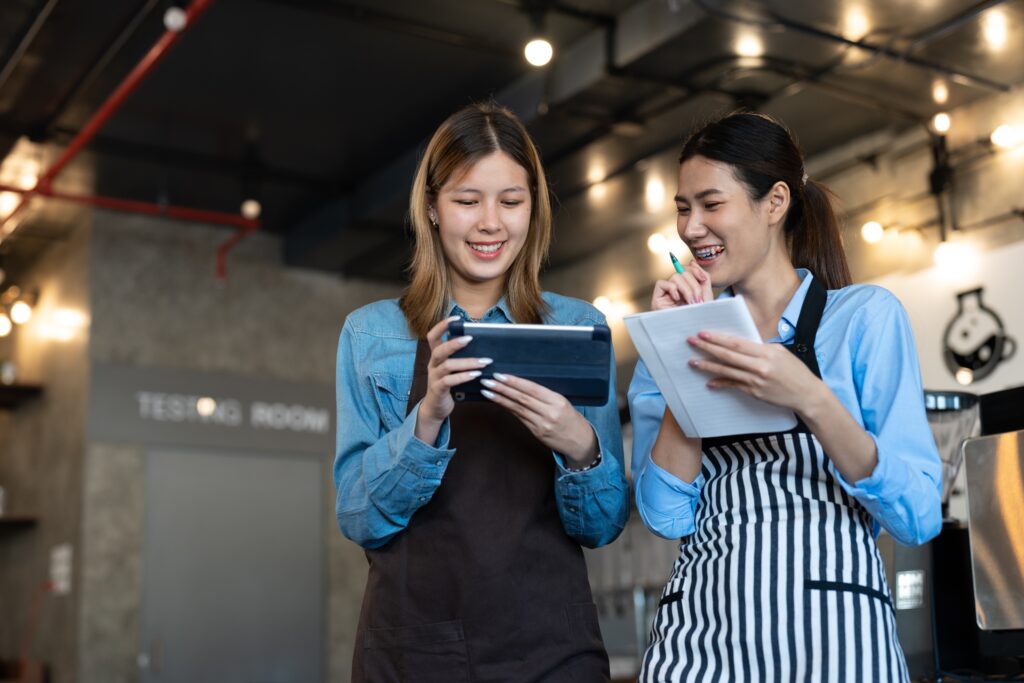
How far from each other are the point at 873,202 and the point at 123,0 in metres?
3.82

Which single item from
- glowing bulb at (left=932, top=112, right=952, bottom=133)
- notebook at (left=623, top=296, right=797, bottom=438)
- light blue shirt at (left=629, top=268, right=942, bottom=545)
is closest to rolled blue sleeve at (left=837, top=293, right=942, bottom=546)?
light blue shirt at (left=629, top=268, right=942, bottom=545)

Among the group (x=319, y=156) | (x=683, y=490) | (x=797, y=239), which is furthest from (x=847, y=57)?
(x=683, y=490)

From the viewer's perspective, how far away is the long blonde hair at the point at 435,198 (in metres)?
1.60

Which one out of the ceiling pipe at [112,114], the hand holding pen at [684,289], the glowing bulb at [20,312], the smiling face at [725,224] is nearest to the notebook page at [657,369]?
the hand holding pen at [684,289]

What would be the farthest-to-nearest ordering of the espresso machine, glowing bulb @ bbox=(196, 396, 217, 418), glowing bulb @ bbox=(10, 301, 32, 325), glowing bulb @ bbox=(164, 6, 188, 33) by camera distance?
1. glowing bulb @ bbox=(10, 301, 32, 325)
2. glowing bulb @ bbox=(196, 396, 217, 418)
3. glowing bulb @ bbox=(164, 6, 188, 33)
4. the espresso machine

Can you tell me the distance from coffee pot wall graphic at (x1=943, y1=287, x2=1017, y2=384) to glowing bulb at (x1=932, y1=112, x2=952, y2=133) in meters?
0.83

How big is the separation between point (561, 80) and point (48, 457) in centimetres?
462

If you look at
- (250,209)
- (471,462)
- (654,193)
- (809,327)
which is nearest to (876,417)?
(809,327)

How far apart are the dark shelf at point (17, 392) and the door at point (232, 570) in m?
1.42

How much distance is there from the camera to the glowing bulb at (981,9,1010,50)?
4.67m

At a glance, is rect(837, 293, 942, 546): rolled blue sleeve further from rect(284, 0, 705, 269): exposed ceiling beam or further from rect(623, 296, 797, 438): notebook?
rect(284, 0, 705, 269): exposed ceiling beam

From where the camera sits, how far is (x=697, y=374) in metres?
1.33

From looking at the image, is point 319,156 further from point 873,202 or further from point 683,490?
point 683,490

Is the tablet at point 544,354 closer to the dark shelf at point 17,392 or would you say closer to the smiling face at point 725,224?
the smiling face at point 725,224
